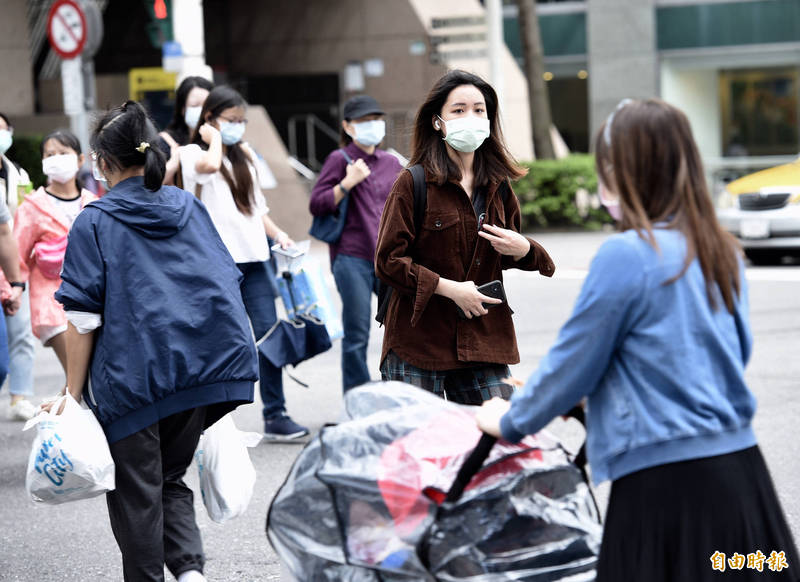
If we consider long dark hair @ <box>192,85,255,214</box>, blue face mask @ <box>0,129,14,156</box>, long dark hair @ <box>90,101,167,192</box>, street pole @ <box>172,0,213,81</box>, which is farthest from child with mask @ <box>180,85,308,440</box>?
street pole @ <box>172,0,213,81</box>

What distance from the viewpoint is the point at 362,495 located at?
8.89 ft

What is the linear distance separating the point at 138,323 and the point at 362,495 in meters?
1.29

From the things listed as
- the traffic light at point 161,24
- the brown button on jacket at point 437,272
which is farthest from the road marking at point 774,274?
the brown button on jacket at point 437,272

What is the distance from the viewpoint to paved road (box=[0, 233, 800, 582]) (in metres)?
5.00

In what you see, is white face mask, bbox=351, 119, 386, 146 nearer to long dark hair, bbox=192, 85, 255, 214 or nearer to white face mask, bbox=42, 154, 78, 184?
long dark hair, bbox=192, 85, 255, 214

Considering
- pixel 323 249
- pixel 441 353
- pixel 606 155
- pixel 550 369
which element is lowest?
pixel 323 249

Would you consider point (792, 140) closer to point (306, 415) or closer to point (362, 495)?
point (306, 415)

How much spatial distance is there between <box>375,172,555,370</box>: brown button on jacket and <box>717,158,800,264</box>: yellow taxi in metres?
10.1

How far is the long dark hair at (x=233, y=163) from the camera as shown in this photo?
6.31 meters

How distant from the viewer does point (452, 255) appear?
4.36 m

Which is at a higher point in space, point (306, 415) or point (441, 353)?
point (441, 353)

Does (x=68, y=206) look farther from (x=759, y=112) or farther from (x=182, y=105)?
(x=759, y=112)

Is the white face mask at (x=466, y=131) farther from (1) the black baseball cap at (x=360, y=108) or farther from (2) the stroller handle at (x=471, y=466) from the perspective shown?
(1) the black baseball cap at (x=360, y=108)

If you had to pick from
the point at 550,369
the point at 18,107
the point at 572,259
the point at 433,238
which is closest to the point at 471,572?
the point at 550,369
